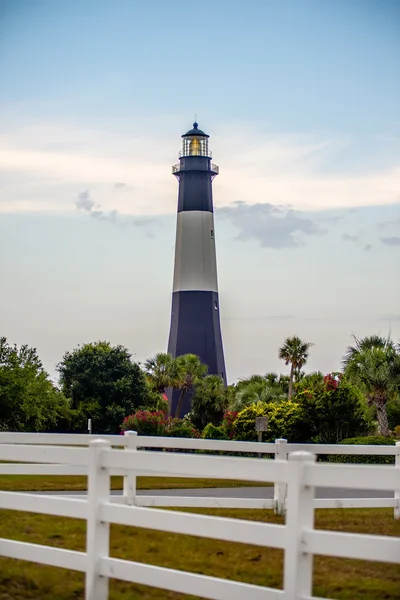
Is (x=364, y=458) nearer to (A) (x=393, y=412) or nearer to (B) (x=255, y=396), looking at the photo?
(B) (x=255, y=396)

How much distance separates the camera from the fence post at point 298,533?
A: 6.56 metres

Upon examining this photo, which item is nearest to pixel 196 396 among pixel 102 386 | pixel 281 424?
pixel 102 386

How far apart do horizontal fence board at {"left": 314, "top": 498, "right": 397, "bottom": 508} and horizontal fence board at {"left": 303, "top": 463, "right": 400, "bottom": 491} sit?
7.53m

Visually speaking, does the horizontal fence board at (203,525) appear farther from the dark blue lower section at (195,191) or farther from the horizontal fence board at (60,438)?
the dark blue lower section at (195,191)

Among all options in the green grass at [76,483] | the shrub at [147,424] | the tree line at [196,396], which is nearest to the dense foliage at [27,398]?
the tree line at [196,396]

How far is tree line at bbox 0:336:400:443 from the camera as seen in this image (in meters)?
43.6

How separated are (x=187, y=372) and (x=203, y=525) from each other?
2686 inches

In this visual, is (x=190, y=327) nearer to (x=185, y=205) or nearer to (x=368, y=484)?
(x=185, y=205)

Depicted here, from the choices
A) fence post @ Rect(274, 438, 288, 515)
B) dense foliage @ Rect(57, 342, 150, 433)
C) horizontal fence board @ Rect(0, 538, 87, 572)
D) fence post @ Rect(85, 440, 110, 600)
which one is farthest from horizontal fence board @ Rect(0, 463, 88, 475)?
dense foliage @ Rect(57, 342, 150, 433)

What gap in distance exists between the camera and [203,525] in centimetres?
712

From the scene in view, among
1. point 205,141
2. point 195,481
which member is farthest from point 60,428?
point 195,481

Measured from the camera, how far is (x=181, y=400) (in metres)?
75.9

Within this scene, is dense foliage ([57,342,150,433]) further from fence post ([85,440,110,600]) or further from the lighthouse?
fence post ([85,440,110,600])

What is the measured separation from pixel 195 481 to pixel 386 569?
1736 cm
